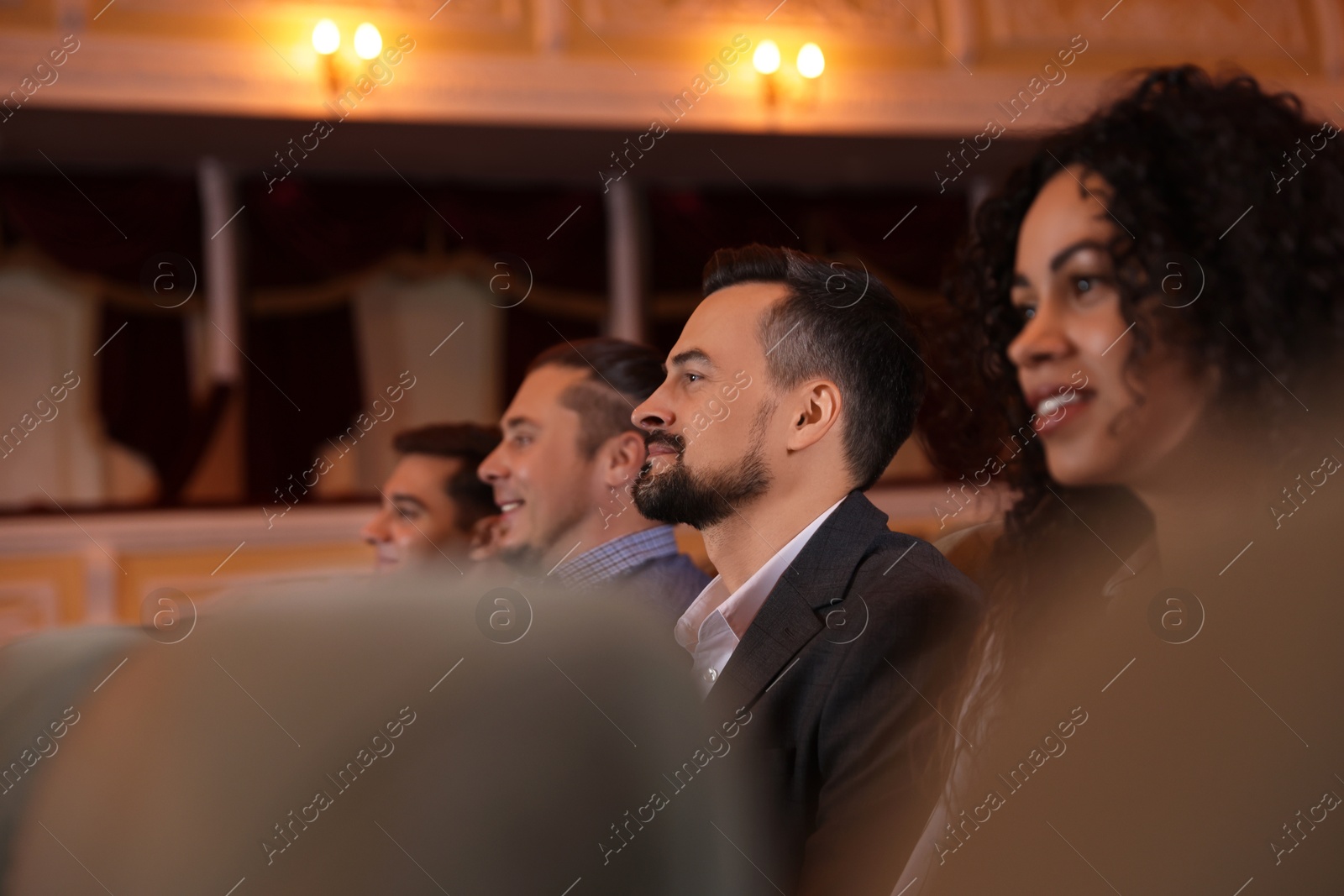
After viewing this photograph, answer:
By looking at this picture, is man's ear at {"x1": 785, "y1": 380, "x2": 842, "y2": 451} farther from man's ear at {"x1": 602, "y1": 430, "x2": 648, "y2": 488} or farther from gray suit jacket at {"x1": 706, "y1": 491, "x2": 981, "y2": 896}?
man's ear at {"x1": 602, "y1": 430, "x2": 648, "y2": 488}

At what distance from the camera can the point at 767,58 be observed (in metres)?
3.75

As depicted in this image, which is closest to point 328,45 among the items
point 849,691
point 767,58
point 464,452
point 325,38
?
point 325,38

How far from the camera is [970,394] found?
667mm

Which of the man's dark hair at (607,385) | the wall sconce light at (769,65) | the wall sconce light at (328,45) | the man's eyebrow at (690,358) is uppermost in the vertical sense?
the wall sconce light at (328,45)

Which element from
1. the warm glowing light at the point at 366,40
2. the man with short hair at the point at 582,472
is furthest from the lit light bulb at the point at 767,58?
the man with short hair at the point at 582,472

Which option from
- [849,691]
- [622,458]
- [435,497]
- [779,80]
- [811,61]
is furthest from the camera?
[779,80]

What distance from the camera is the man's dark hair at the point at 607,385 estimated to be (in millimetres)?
999

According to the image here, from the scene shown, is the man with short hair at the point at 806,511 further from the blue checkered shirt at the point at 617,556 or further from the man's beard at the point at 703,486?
the blue checkered shirt at the point at 617,556

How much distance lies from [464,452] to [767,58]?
2714 millimetres

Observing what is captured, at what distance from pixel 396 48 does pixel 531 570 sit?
3.09 meters

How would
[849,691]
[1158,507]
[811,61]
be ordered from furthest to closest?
[811,61]
[849,691]
[1158,507]

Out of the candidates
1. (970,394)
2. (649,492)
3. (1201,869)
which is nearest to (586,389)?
(649,492)

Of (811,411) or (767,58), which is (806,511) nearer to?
(811,411)

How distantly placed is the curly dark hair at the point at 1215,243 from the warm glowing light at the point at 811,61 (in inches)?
129
